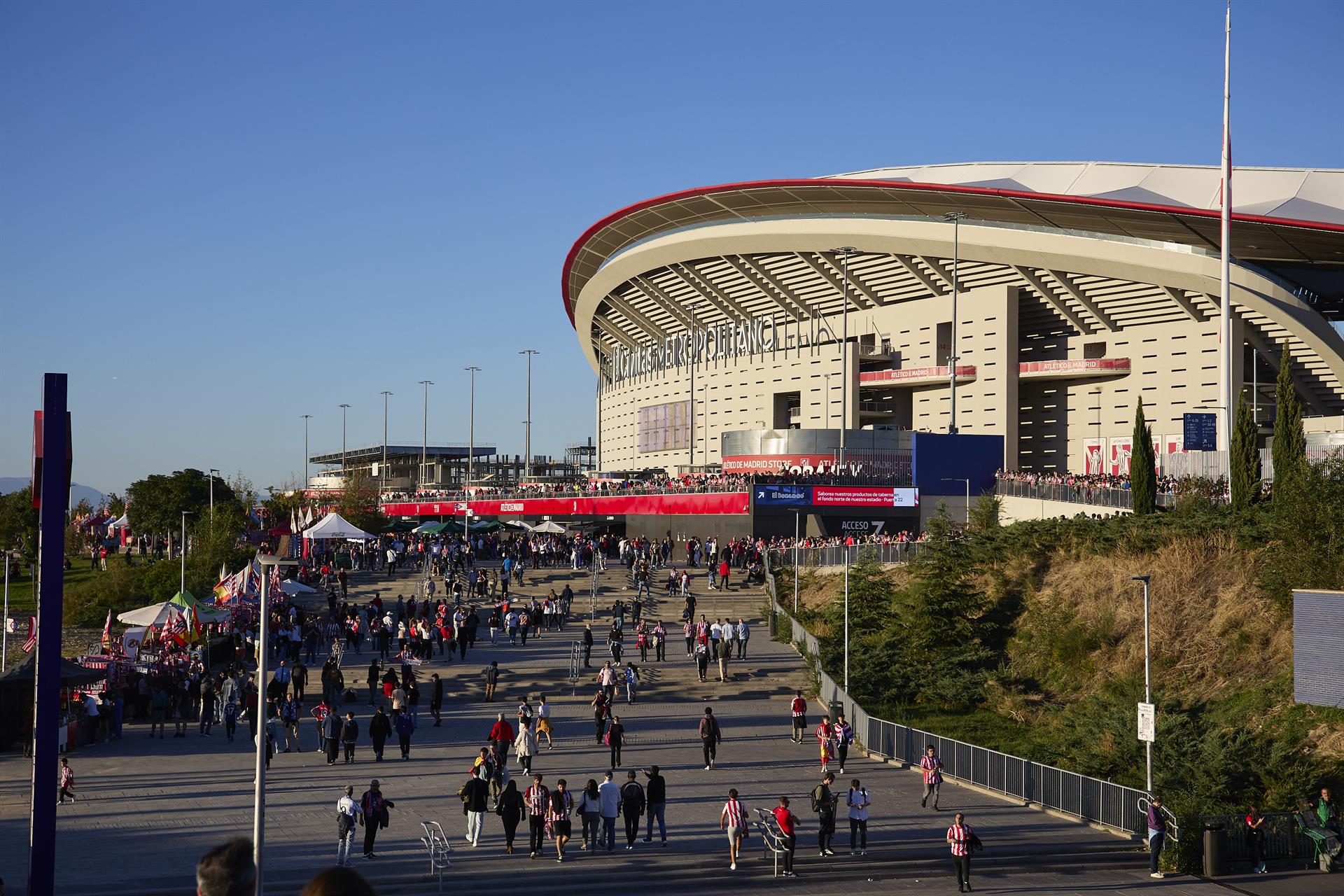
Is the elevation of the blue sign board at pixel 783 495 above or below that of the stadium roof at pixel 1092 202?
below

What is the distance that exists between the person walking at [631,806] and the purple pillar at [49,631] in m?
8.42

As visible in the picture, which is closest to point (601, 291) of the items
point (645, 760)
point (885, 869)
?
point (645, 760)

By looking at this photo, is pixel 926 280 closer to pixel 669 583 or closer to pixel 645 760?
pixel 669 583

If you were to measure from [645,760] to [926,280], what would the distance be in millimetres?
47531

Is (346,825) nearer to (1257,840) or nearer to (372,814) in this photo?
(372,814)

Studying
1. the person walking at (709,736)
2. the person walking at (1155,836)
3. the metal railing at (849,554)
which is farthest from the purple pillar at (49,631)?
the metal railing at (849,554)

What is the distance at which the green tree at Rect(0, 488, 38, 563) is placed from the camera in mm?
62500

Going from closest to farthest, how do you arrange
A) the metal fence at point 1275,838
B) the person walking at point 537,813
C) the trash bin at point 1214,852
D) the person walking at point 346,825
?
the person walking at point 346,825 < the person walking at point 537,813 < the trash bin at point 1214,852 < the metal fence at point 1275,838

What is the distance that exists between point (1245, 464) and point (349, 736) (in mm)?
23416

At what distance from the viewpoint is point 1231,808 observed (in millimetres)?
20516

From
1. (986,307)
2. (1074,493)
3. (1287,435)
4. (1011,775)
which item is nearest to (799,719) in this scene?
(1011,775)

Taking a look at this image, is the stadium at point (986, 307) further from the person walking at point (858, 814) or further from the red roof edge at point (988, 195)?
the person walking at point (858, 814)

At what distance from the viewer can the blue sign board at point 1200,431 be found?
4175cm

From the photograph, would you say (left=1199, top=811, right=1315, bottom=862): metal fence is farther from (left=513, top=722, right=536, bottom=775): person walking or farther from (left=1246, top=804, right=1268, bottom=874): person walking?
(left=513, top=722, right=536, bottom=775): person walking
